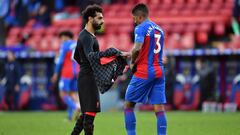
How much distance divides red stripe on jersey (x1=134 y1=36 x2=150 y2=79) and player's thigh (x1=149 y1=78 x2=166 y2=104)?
0.21m

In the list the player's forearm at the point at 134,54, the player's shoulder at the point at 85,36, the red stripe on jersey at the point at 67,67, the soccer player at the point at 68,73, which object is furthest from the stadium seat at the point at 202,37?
the player's shoulder at the point at 85,36

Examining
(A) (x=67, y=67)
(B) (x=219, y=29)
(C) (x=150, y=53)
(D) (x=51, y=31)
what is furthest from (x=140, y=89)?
(D) (x=51, y=31)

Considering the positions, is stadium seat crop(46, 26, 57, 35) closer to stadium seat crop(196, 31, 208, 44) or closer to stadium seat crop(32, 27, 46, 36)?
stadium seat crop(32, 27, 46, 36)

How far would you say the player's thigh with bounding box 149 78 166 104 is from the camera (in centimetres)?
1061

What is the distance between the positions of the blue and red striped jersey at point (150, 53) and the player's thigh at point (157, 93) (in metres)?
0.11

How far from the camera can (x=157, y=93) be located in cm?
1064

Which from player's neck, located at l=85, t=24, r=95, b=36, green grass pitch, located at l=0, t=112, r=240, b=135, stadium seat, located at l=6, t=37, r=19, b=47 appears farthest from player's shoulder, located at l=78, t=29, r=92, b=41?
stadium seat, located at l=6, t=37, r=19, b=47

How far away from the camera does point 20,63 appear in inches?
965

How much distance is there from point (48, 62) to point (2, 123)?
25.7ft

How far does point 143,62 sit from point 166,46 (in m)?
12.2

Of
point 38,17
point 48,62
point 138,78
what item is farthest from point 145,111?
point 138,78

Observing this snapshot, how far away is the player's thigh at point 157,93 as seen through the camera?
10.6 m

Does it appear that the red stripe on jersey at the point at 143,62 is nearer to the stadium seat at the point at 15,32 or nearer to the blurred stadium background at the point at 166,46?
the blurred stadium background at the point at 166,46

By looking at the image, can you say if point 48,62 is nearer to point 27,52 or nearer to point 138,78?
point 27,52
